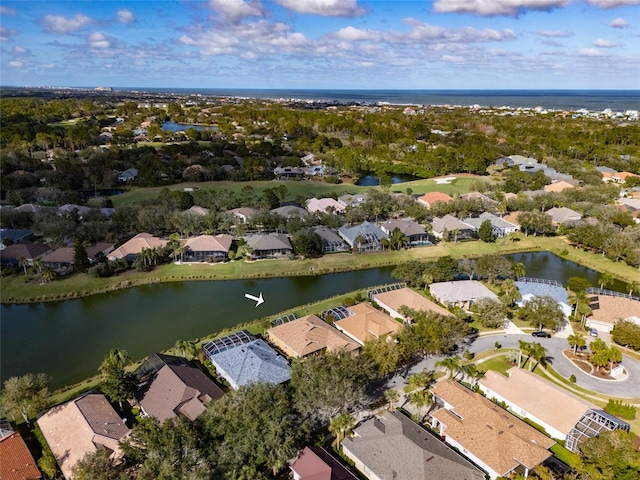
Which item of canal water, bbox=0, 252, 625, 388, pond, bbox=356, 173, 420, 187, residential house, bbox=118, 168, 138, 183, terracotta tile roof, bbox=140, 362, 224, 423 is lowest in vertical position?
canal water, bbox=0, 252, 625, 388

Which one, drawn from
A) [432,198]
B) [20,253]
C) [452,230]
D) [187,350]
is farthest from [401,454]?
[432,198]

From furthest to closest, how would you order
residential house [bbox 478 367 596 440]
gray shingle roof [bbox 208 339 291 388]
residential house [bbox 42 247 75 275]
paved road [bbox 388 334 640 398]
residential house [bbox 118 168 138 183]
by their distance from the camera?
residential house [bbox 118 168 138 183] < residential house [bbox 42 247 75 275] < paved road [bbox 388 334 640 398] < gray shingle roof [bbox 208 339 291 388] < residential house [bbox 478 367 596 440]

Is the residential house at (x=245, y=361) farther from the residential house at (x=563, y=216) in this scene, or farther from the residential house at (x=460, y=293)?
the residential house at (x=563, y=216)

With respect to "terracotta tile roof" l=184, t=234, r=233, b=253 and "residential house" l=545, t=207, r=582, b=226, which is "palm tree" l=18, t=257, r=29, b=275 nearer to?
"terracotta tile roof" l=184, t=234, r=233, b=253

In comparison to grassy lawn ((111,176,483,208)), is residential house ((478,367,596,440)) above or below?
below

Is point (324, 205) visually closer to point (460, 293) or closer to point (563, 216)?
point (460, 293)

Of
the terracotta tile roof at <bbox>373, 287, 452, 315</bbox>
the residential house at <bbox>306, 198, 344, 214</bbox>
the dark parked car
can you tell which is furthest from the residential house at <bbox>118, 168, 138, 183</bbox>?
the dark parked car

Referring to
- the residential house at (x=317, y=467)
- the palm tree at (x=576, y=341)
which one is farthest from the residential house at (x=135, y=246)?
the palm tree at (x=576, y=341)

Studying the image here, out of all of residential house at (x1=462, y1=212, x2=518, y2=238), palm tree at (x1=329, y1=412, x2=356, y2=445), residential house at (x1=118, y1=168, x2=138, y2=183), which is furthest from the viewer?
residential house at (x1=118, y1=168, x2=138, y2=183)
